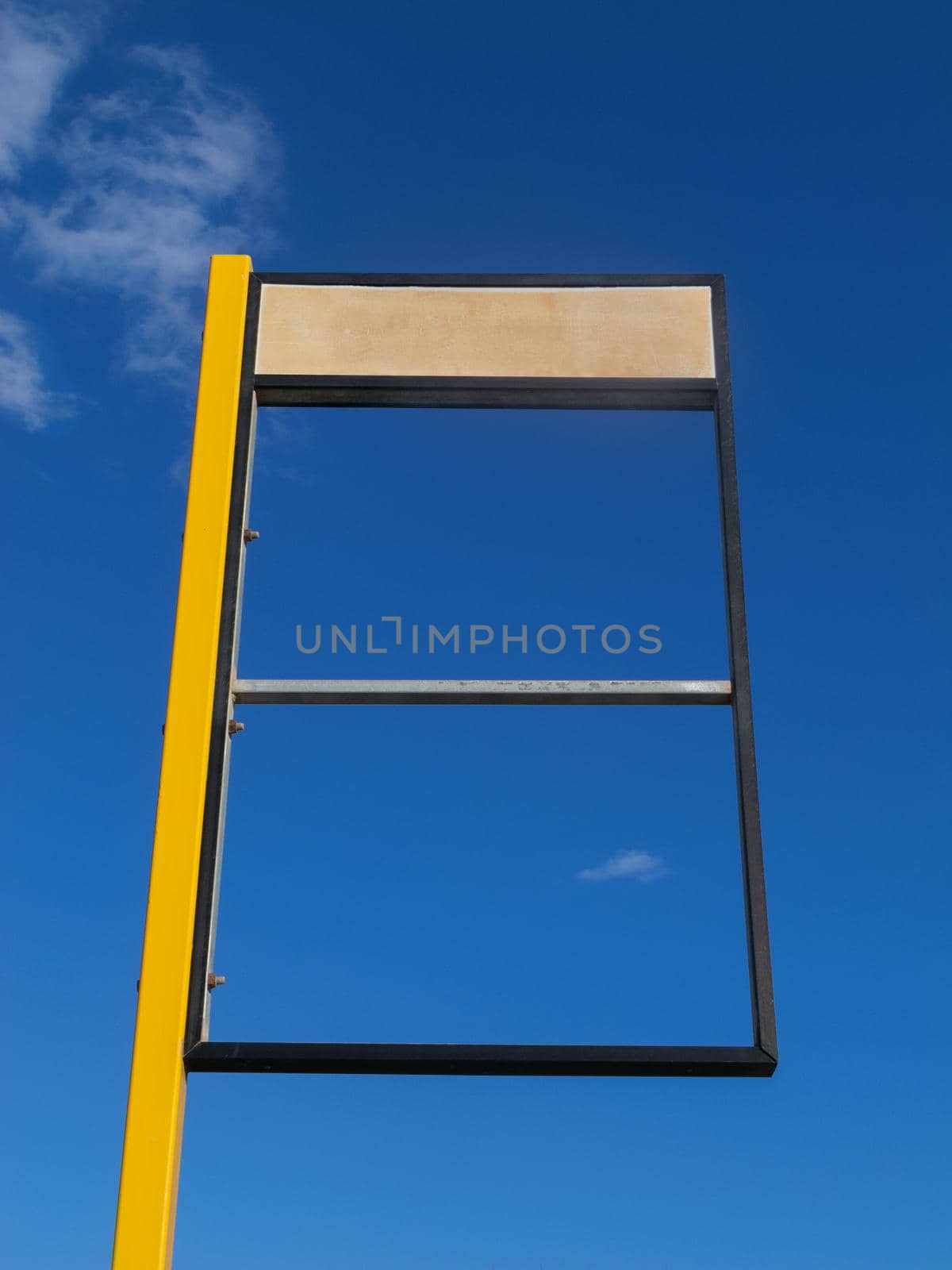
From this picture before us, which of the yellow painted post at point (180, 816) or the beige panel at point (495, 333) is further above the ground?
the beige panel at point (495, 333)

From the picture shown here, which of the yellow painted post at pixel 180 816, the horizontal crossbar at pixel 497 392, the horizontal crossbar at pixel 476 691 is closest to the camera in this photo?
the yellow painted post at pixel 180 816

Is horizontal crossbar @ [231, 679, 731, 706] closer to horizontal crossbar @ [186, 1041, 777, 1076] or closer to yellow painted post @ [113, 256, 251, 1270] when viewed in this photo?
yellow painted post @ [113, 256, 251, 1270]

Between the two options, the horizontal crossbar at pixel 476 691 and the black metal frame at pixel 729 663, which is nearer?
the black metal frame at pixel 729 663

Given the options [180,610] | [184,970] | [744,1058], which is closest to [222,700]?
[180,610]

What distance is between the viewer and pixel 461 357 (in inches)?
225

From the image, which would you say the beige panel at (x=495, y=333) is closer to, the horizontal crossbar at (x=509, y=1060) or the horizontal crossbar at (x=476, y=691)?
the horizontal crossbar at (x=476, y=691)

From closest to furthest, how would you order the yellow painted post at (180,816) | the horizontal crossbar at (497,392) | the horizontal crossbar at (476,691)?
the yellow painted post at (180,816), the horizontal crossbar at (476,691), the horizontal crossbar at (497,392)

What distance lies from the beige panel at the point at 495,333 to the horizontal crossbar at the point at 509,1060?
2408 mm

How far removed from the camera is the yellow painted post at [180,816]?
176 inches

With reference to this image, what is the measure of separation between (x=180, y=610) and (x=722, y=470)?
76.6 inches

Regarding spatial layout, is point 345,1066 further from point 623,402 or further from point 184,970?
point 623,402

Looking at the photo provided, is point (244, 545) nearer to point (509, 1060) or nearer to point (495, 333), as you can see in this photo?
point (495, 333)

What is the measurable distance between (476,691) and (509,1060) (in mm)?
1216

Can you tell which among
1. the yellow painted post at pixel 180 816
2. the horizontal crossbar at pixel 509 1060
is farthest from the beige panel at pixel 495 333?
the horizontal crossbar at pixel 509 1060
